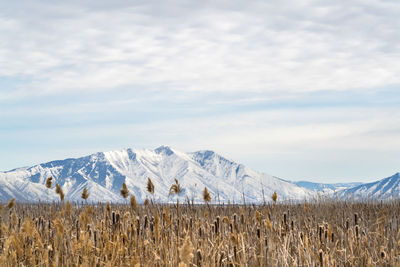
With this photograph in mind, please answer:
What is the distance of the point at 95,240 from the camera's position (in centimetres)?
702

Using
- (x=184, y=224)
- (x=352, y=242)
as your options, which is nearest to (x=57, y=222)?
(x=184, y=224)

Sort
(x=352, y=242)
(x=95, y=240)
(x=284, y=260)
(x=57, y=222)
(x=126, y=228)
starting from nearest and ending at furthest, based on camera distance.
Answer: (x=57, y=222) < (x=284, y=260) < (x=95, y=240) < (x=352, y=242) < (x=126, y=228)

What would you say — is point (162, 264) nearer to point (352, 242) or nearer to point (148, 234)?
point (148, 234)

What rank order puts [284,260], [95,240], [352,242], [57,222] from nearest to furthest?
[57,222], [284,260], [95,240], [352,242]

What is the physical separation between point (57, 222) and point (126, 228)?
2.87 m

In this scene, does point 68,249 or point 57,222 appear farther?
point 68,249

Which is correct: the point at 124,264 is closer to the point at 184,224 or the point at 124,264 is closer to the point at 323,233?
the point at 184,224

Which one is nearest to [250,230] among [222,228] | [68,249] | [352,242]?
[222,228]

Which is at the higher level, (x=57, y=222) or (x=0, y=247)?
(x=57, y=222)

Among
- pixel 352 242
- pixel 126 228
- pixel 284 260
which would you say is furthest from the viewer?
pixel 126 228

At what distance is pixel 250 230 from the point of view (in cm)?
859

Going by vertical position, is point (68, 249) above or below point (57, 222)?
below

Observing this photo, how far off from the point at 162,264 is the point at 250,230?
294 centimetres

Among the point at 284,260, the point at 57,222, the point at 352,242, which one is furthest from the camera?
the point at 352,242
